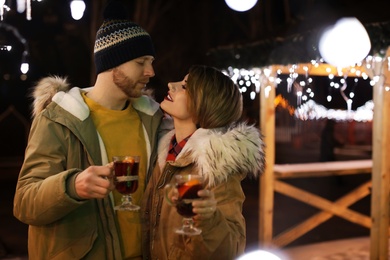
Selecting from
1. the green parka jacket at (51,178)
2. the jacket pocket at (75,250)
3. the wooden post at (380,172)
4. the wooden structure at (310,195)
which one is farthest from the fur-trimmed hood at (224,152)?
the wooden structure at (310,195)

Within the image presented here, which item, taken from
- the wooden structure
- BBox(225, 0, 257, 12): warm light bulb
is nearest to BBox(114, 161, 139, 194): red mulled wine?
BBox(225, 0, 257, 12): warm light bulb

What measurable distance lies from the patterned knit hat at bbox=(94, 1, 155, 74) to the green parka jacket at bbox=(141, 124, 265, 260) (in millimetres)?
579

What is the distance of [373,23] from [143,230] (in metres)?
3.49

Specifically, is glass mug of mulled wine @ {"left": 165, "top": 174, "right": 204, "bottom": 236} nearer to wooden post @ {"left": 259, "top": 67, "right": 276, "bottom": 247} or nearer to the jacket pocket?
the jacket pocket

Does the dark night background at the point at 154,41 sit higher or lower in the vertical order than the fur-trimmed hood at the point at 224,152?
higher

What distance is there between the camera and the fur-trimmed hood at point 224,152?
247cm

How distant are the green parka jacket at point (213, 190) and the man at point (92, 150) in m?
0.12

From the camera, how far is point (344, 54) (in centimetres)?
507

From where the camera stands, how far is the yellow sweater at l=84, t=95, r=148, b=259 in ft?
8.78

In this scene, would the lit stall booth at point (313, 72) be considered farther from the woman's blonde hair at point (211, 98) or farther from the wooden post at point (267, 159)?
the woman's blonde hair at point (211, 98)

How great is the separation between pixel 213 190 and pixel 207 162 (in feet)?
0.45

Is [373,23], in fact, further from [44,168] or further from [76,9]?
[44,168]

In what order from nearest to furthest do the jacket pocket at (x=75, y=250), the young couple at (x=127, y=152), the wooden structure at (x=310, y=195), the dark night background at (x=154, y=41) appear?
the young couple at (x=127, y=152)
the jacket pocket at (x=75, y=250)
the wooden structure at (x=310, y=195)
the dark night background at (x=154, y=41)

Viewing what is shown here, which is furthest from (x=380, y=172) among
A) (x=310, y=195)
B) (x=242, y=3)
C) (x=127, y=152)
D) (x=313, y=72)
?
(x=127, y=152)
